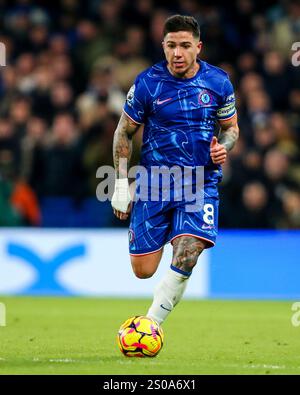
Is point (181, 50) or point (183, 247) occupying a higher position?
point (181, 50)

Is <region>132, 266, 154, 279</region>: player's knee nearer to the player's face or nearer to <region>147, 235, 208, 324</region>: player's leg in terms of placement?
<region>147, 235, 208, 324</region>: player's leg

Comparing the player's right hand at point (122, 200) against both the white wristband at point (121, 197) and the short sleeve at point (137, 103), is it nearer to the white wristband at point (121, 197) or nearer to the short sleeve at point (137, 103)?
the white wristband at point (121, 197)

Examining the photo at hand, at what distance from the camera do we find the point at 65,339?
359 inches

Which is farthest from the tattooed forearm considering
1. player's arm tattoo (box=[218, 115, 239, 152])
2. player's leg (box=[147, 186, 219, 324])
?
player's leg (box=[147, 186, 219, 324])

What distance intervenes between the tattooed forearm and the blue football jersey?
0.46ft

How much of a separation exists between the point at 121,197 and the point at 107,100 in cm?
701


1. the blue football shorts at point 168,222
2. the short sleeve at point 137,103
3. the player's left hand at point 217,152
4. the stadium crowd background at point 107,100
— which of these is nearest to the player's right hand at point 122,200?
the blue football shorts at point 168,222

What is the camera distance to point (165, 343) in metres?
8.81

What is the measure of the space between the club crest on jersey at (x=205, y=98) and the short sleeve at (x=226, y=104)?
115mm

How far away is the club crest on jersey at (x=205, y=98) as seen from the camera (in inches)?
317

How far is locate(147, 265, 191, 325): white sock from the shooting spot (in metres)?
7.90

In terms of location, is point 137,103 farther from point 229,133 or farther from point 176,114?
point 229,133

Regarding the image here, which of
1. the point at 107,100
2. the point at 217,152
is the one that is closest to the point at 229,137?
the point at 217,152

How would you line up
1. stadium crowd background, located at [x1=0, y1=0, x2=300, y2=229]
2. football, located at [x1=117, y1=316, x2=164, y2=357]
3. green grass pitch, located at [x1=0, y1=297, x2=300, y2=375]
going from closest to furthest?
1. green grass pitch, located at [x1=0, y1=297, x2=300, y2=375]
2. football, located at [x1=117, y1=316, x2=164, y2=357]
3. stadium crowd background, located at [x1=0, y1=0, x2=300, y2=229]
